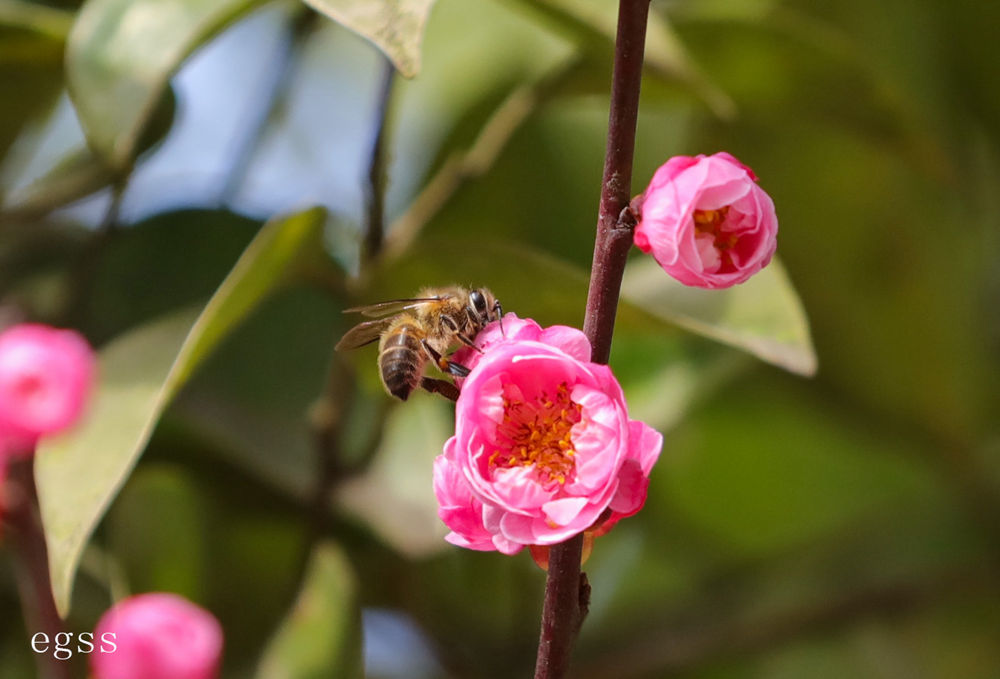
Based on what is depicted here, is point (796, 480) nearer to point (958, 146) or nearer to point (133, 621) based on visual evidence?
point (958, 146)

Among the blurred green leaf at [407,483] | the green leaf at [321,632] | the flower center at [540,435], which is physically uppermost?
the flower center at [540,435]

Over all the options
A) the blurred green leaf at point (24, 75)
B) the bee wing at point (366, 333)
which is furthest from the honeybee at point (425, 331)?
the blurred green leaf at point (24, 75)

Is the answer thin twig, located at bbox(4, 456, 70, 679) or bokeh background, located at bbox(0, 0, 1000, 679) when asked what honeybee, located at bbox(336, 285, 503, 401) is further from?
thin twig, located at bbox(4, 456, 70, 679)

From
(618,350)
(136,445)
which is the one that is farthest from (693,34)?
(136,445)

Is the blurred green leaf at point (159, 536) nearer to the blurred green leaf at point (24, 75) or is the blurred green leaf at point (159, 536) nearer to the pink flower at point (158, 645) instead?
the pink flower at point (158, 645)

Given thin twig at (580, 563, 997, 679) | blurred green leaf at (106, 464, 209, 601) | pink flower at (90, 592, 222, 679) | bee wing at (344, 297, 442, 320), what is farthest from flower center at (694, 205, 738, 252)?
thin twig at (580, 563, 997, 679)

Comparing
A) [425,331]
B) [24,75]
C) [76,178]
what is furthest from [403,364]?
[24,75]
